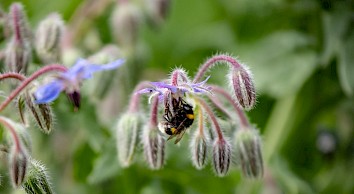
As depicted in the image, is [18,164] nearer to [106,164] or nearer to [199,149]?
[199,149]

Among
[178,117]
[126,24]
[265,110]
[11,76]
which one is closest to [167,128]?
[178,117]

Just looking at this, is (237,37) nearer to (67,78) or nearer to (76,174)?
(76,174)

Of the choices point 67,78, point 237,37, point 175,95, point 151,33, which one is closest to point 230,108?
point 175,95

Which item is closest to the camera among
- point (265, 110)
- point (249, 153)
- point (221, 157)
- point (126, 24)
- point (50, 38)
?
point (221, 157)

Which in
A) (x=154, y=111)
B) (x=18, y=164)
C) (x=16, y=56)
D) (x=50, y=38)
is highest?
(x=50, y=38)

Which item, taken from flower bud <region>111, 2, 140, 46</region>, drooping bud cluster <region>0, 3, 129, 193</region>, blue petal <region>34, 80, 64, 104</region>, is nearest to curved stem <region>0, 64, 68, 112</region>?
drooping bud cluster <region>0, 3, 129, 193</region>

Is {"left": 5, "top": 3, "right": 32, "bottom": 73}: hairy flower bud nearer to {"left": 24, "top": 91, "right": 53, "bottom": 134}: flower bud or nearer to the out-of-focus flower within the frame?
{"left": 24, "top": 91, "right": 53, "bottom": 134}: flower bud
